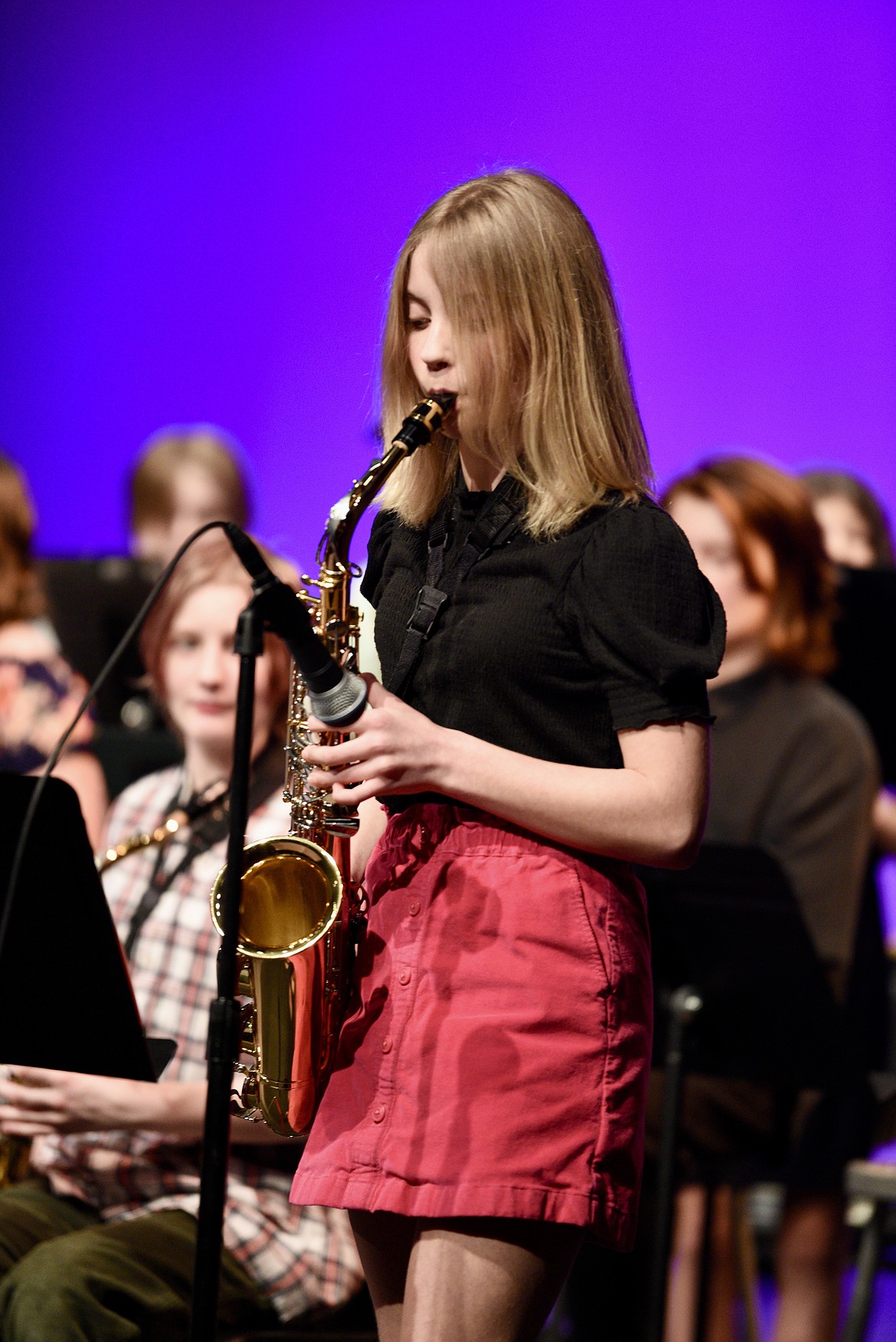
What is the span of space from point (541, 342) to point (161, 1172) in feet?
4.76

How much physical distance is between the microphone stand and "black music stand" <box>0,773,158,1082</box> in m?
0.33

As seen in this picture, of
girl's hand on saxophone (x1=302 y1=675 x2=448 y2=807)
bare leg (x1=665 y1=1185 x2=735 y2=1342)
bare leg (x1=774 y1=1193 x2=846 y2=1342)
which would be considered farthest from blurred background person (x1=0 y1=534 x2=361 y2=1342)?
bare leg (x1=774 y1=1193 x2=846 y2=1342)

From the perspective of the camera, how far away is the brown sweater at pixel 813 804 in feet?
11.7

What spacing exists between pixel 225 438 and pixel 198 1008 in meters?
2.80

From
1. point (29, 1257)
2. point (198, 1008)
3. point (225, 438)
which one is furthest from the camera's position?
point (225, 438)

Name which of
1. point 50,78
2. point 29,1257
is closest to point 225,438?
point 50,78

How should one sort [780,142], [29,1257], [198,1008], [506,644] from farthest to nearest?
[780,142] → [198,1008] → [29,1257] → [506,644]

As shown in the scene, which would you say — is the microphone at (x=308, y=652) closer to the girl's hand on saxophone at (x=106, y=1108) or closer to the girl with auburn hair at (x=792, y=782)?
the girl's hand on saxophone at (x=106, y=1108)

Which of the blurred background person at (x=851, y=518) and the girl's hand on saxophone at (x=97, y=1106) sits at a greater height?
the blurred background person at (x=851, y=518)

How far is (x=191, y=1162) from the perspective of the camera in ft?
7.66

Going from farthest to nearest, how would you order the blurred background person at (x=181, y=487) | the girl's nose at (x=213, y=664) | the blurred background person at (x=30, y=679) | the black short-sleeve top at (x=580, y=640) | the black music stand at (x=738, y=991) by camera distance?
the blurred background person at (x=181, y=487) → the blurred background person at (x=30, y=679) → the girl's nose at (x=213, y=664) → the black music stand at (x=738, y=991) → the black short-sleeve top at (x=580, y=640)

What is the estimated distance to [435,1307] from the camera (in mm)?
1401

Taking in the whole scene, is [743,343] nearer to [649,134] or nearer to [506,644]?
[649,134]

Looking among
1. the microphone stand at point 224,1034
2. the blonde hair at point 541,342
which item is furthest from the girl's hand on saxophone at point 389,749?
the blonde hair at point 541,342
